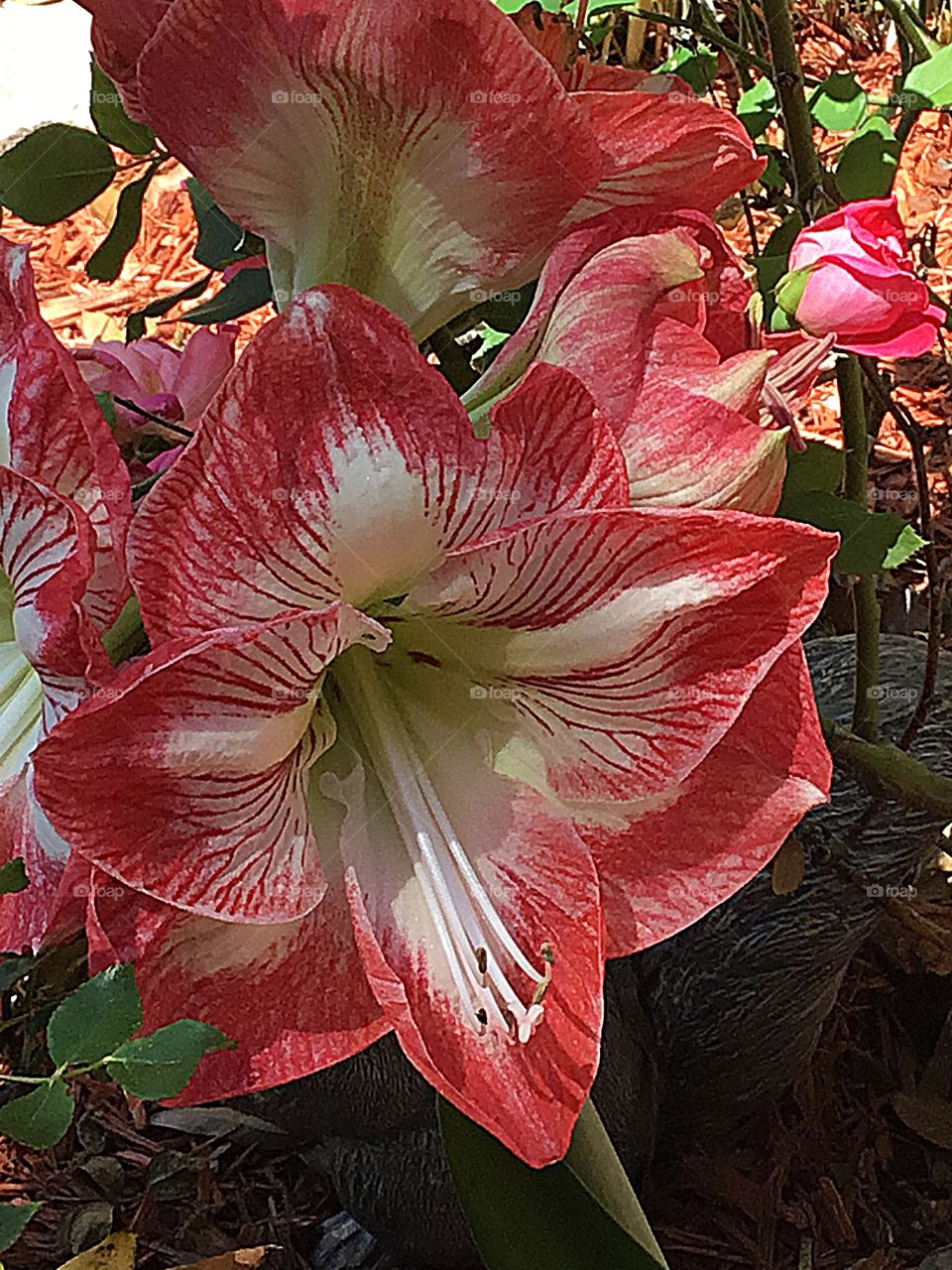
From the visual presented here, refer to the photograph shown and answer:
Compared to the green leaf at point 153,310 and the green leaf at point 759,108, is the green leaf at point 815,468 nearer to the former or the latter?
the green leaf at point 759,108

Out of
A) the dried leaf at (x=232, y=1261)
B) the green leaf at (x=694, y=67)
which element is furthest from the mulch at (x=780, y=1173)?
the dried leaf at (x=232, y=1261)

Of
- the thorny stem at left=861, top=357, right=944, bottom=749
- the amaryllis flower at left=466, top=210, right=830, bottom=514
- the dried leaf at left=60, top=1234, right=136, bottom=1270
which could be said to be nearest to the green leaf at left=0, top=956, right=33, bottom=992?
the dried leaf at left=60, top=1234, right=136, bottom=1270

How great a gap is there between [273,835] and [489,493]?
123 millimetres

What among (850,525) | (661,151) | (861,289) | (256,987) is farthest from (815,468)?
(256,987)

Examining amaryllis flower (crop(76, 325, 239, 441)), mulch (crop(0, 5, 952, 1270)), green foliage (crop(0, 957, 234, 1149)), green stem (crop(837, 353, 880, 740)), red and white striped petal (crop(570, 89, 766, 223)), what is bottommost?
mulch (crop(0, 5, 952, 1270))

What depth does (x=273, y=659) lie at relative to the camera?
1.39ft

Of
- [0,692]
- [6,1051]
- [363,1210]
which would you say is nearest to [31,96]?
[6,1051]

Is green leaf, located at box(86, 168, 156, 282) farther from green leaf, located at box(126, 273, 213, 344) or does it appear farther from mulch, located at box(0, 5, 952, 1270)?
mulch, located at box(0, 5, 952, 1270)

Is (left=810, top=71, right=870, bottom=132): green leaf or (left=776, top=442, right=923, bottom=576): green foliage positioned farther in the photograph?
(left=810, top=71, right=870, bottom=132): green leaf

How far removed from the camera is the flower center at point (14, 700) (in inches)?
18.0

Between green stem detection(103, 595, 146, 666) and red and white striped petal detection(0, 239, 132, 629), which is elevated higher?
red and white striped petal detection(0, 239, 132, 629)

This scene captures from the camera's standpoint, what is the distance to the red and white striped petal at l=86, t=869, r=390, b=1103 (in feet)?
1.47

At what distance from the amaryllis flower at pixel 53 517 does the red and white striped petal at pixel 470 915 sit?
4.1 inches

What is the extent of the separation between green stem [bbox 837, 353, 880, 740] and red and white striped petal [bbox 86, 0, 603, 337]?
1.37ft
